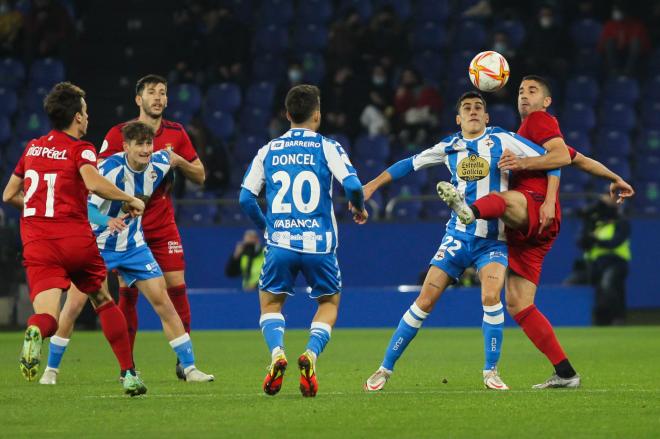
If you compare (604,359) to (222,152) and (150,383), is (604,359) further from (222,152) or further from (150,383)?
(222,152)

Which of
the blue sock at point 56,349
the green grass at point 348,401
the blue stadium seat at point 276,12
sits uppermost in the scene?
the blue stadium seat at point 276,12

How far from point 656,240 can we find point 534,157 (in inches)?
456

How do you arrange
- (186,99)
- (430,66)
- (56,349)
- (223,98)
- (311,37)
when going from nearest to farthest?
Answer: (56,349) < (186,99) < (223,98) < (430,66) < (311,37)

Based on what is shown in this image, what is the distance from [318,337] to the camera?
8.29 metres

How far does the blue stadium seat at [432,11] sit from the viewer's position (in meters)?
23.0

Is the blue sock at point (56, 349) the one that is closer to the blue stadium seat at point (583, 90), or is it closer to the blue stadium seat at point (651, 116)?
the blue stadium seat at point (583, 90)

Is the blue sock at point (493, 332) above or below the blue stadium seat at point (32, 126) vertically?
below

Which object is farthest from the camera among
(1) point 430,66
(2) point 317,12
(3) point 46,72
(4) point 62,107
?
(2) point 317,12

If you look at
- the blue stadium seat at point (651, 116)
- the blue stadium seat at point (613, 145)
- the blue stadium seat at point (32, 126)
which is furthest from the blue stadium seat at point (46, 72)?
the blue stadium seat at point (651, 116)

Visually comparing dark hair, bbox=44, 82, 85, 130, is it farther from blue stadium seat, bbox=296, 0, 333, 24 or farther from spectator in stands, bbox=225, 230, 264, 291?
blue stadium seat, bbox=296, 0, 333, 24

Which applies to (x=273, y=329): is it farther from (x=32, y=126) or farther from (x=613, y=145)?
(x=32, y=126)

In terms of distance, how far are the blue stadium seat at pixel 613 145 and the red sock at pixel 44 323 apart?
46.5ft

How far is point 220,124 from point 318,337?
1377 cm

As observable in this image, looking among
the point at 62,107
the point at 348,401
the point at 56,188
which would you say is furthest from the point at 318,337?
the point at 62,107
